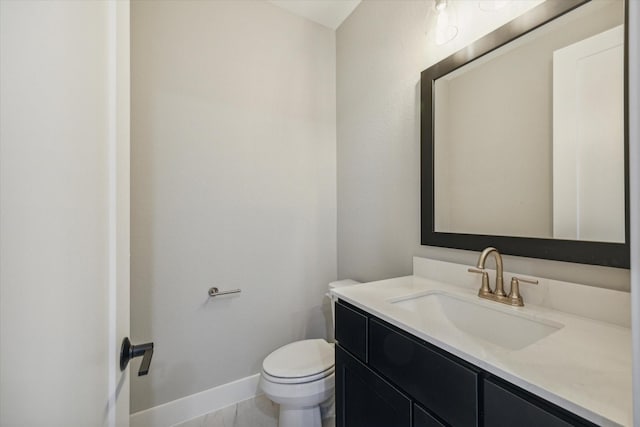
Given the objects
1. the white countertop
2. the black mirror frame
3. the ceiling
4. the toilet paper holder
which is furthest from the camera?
the ceiling

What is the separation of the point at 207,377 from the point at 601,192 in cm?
202

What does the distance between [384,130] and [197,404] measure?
198cm

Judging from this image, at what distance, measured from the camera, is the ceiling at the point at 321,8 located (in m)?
1.77

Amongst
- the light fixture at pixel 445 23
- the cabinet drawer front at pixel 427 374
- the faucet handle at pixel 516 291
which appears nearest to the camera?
the cabinet drawer front at pixel 427 374

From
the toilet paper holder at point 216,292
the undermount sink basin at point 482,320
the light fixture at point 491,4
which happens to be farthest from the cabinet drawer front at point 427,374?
the light fixture at point 491,4

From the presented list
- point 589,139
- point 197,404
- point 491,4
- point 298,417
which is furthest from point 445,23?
point 197,404

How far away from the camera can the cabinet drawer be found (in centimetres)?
47

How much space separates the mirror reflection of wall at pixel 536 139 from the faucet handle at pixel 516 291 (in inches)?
6.7

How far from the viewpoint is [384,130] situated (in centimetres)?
161

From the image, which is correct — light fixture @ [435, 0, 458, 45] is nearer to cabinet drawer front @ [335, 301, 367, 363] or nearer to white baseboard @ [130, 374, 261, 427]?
cabinet drawer front @ [335, 301, 367, 363]

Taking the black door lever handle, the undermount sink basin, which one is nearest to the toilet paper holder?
the black door lever handle

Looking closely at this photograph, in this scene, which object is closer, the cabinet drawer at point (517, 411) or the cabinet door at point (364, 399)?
the cabinet drawer at point (517, 411)

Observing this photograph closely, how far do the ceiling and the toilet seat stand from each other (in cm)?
221

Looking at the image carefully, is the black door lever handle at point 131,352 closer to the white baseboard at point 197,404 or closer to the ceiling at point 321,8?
the white baseboard at point 197,404
